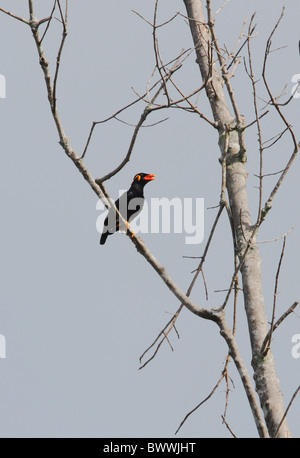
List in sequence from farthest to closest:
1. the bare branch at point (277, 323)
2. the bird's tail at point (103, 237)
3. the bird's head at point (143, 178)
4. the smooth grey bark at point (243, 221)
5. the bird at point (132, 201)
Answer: the bird's tail at point (103, 237) → the bird's head at point (143, 178) → the bird at point (132, 201) → the smooth grey bark at point (243, 221) → the bare branch at point (277, 323)

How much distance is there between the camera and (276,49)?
578cm

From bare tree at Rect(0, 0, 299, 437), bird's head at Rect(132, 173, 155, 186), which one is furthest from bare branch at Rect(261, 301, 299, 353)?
bird's head at Rect(132, 173, 155, 186)

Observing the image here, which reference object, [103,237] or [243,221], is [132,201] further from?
[243,221]

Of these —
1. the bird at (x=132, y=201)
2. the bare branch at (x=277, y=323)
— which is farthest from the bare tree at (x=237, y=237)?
the bird at (x=132, y=201)

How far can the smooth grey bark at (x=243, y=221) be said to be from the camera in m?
4.55

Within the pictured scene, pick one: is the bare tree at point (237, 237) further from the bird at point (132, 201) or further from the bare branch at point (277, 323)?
the bird at point (132, 201)

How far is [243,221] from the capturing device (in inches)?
209

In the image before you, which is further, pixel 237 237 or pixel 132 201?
pixel 132 201

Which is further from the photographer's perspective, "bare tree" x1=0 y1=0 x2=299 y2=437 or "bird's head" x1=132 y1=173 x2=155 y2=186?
"bird's head" x1=132 y1=173 x2=155 y2=186

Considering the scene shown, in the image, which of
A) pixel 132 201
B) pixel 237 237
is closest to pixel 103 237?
pixel 132 201

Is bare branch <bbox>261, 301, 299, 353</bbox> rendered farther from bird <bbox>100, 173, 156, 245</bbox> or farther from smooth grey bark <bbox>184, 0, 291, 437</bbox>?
bird <bbox>100, 173, 156, 245</bbox>

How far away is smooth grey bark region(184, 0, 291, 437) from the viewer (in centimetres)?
455

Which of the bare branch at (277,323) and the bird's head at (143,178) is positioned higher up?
the bird's head at (143,178)
